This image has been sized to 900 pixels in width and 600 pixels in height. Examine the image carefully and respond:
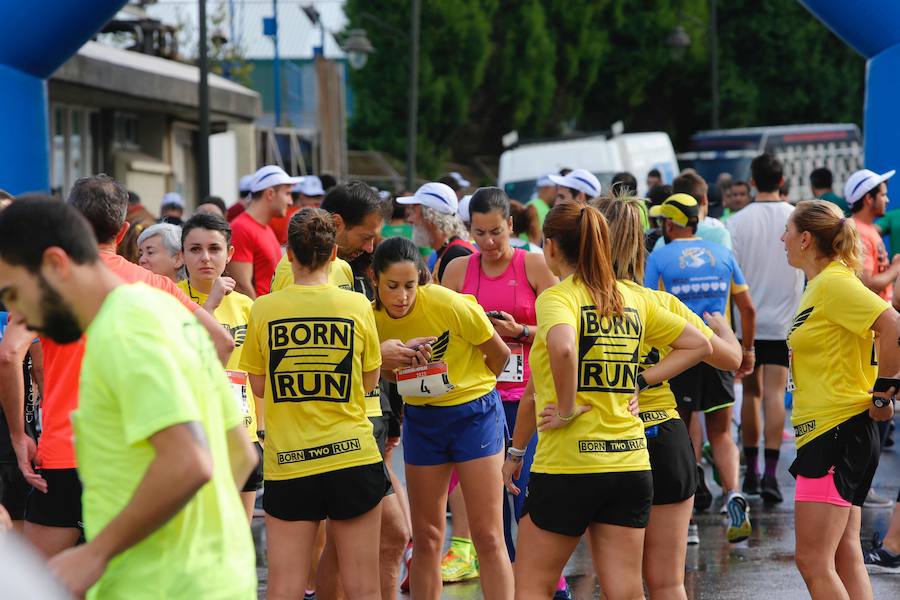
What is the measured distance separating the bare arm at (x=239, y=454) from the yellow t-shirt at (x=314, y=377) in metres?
1.59

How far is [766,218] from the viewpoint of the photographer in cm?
917

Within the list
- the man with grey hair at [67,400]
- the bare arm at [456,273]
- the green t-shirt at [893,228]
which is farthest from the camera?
the green t-shirt at [893,228]

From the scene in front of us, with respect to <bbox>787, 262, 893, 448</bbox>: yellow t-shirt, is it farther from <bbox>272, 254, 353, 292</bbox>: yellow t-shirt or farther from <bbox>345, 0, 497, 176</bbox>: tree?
<bbox>345, 0, 497, 176</bbox>: tree

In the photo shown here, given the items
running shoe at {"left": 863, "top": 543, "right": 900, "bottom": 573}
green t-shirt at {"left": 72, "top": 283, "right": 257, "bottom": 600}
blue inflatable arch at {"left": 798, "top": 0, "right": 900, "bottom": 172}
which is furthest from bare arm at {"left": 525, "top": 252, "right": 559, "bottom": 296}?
blue inflatable arch at {"left": 798, "top": 0, "right": 900, "bottom": 172}

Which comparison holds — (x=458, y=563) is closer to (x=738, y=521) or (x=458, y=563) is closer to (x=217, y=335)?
(x=738, y=521)

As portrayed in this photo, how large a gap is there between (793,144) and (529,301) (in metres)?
22.6

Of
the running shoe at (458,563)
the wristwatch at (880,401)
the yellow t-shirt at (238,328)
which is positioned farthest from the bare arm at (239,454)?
the running shoe at (458,563)

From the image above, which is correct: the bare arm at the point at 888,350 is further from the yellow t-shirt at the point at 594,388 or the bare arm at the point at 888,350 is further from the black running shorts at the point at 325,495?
the black running shorts at the point at 325,495

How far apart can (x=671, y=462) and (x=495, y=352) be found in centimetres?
98

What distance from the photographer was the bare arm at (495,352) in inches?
223

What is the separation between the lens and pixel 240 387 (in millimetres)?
5656

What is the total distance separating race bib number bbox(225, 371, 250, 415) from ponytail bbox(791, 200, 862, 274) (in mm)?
2367

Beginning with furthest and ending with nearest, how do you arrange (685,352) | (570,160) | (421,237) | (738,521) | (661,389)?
(570,160), (738,521), (421,237), (661,389), (685,352)

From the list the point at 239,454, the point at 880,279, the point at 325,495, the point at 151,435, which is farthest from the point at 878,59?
the point at 151,435
